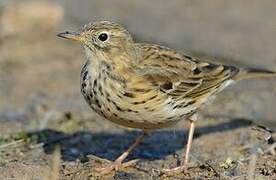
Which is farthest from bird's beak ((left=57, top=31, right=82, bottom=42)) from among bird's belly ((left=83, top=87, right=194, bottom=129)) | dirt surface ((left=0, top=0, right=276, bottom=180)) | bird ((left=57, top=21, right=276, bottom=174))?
dirt surface ((left=0, top=0, right=276, bottom=180))

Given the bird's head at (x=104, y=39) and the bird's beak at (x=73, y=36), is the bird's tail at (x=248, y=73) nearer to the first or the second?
the bird's head at (x=104, y=39)

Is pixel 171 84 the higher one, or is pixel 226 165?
pixel 171 84

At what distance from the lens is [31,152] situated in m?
7.85

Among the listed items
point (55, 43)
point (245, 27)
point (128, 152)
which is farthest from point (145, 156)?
point (245, 27)

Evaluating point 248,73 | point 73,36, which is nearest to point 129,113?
point 73,36

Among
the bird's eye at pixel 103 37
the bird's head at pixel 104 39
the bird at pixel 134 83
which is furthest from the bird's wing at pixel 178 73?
the bird's eye at pixel 103 37

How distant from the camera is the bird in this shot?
277 inches

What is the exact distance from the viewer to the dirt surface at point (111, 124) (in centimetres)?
728

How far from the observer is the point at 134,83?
720 cm

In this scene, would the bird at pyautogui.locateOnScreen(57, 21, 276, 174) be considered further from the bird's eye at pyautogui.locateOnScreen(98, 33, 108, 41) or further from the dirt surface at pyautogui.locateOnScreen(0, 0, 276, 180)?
the dirt surface at pyautogui.locateOnScreen(0, 0, 276, 180)

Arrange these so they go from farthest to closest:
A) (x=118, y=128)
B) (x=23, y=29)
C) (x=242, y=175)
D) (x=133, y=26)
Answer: (x=133, y=26) < (x=23, y=29) < (x=118, y=128) < (x=242, y=175)

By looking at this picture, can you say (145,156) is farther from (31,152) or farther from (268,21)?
(268,21)

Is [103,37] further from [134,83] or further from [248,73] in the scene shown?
[248,73]

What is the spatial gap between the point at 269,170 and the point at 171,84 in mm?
1229
